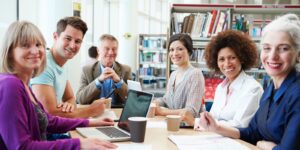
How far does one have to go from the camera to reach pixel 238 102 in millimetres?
2029

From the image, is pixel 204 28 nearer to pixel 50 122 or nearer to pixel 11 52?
pixel 50 122

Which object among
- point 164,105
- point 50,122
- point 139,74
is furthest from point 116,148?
point 139,74

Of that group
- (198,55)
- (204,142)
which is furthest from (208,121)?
(198,55)

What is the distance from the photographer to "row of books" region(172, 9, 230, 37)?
3828mm

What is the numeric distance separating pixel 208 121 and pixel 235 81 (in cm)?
57

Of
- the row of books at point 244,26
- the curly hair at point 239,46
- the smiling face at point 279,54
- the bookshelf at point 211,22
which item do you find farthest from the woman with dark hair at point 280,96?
the row of books at point 244,26

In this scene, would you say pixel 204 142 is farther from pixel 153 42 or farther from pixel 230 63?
pixel 153 42

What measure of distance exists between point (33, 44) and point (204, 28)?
9.01 ft

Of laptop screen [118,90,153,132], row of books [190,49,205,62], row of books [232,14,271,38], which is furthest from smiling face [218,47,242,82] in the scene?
row of books [232,14,271,38]

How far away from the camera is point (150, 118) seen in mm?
2188

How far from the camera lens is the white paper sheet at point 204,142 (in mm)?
→ 1499

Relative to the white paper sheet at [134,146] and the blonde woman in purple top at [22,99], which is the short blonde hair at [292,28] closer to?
the white paper sheet at [134,146]

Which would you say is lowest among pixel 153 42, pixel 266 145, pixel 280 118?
pixel 266 145

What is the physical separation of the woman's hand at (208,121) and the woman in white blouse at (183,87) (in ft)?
1.20
